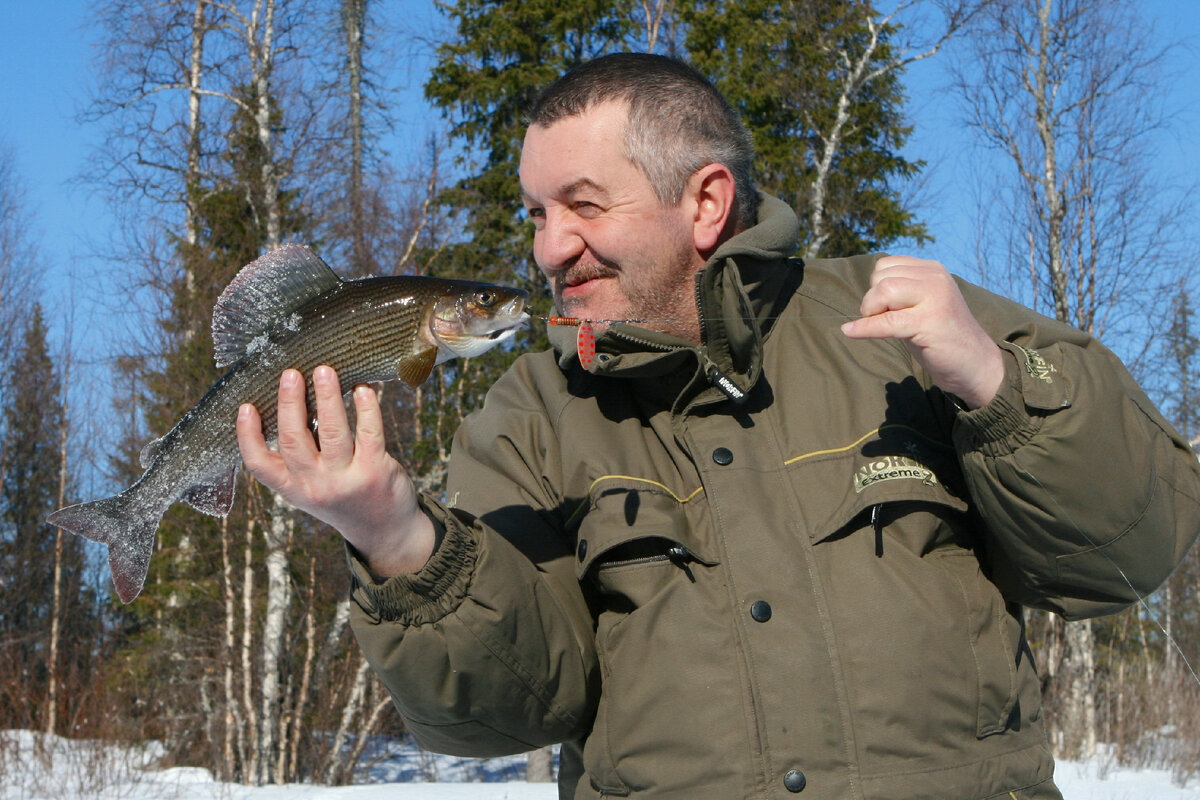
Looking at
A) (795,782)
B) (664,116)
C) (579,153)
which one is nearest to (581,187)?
(579,153)

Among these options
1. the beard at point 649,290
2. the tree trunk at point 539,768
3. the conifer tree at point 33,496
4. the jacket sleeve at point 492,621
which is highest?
the conifer tree at point 33,496

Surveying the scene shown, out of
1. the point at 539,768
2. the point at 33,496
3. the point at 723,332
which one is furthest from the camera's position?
the point at 33,496

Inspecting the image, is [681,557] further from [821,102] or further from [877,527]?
[821,102]

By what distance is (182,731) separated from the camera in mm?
15688

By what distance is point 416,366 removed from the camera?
2.26 metres

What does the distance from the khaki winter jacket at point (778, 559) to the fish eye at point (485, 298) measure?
333 millimetres

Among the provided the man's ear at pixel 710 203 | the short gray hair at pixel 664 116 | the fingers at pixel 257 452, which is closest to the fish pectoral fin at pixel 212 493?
the fingers at pixel 257 452

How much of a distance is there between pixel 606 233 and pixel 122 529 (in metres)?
1.32

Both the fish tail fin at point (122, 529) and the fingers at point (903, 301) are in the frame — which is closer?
the fingers at point (903, 301)

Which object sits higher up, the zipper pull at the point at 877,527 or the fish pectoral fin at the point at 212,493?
the fish pectoral fin at the point at 212,493

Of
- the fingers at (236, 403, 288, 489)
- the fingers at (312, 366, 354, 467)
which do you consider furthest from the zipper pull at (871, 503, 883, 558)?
the fingers at (236, 403, 288, 489)

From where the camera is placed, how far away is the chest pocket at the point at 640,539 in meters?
2.29

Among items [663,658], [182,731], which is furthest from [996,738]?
[182,731]

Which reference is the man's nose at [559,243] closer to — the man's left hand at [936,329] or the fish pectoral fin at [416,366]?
the fish pectoral fin at [416,366]
